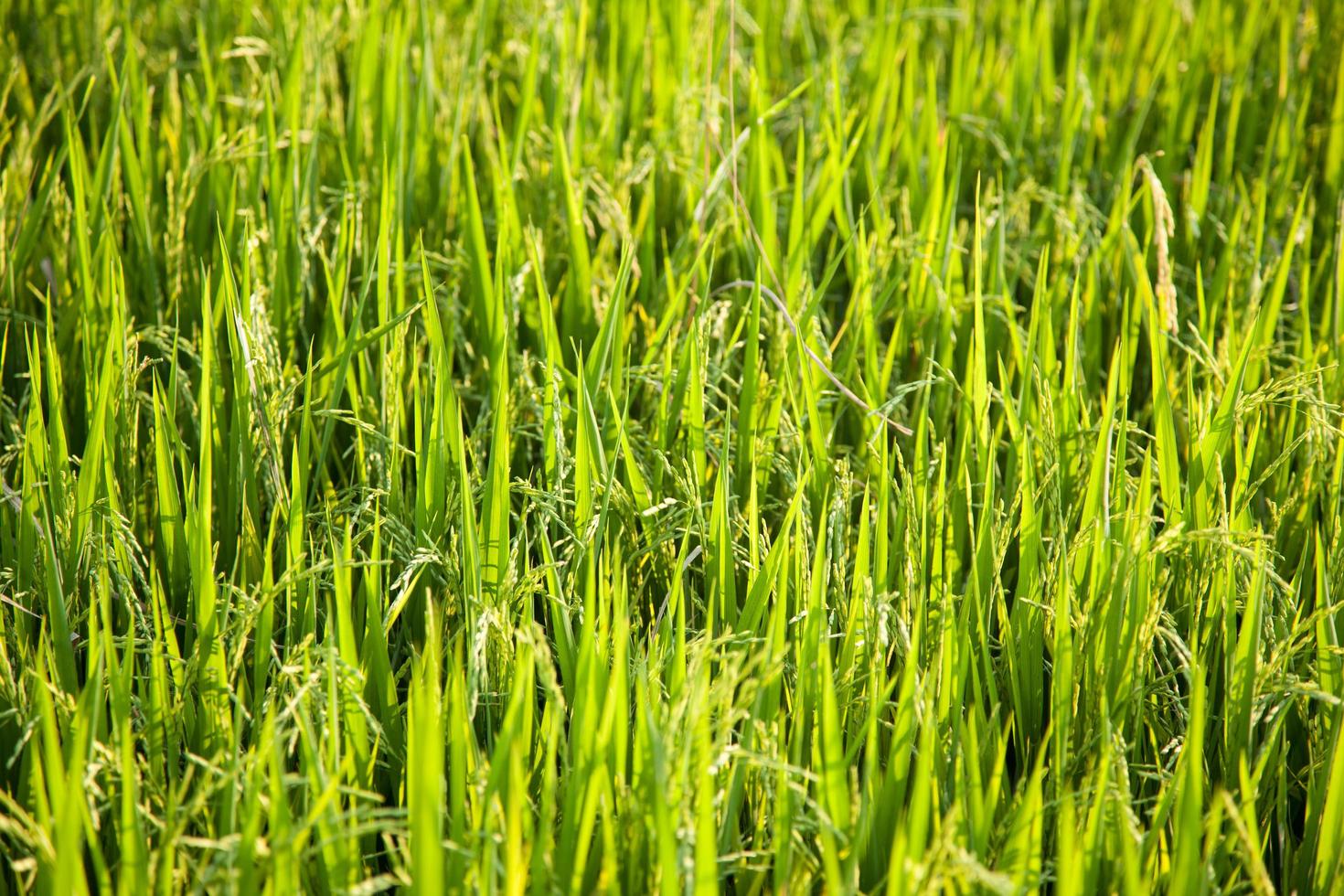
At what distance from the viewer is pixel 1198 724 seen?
36.0 inches

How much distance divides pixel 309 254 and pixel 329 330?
31 cm

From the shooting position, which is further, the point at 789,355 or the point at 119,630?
the point at 789,355

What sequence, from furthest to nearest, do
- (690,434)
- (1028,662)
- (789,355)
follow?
(789,355) → (690,434) → (1028,662)

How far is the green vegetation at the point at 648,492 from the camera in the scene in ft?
2.97

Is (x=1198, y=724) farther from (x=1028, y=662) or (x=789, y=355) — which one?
(x=789, y=355)

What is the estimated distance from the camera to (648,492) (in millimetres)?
1296

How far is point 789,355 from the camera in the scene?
4.60ft

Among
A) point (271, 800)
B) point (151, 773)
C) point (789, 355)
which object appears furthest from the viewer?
point (789, 355)

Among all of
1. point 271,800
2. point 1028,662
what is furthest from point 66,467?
point 1028,662

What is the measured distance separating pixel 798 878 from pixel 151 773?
57 cm

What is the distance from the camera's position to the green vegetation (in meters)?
0.90

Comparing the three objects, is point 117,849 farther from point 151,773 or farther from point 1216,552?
point 1216,552

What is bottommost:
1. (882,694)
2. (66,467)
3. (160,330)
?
(882,694)

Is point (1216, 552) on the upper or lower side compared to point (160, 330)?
lower
